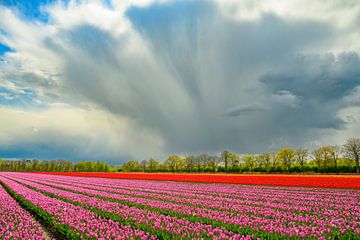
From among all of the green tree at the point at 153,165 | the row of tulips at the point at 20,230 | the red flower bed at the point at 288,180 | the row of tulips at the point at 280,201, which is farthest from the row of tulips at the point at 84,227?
the green tree at the point at 153,165

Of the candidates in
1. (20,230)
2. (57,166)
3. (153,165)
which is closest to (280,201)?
(20,230)

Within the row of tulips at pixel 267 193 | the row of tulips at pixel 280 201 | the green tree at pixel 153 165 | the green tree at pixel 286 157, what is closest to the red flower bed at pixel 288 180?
the row of tulips at pixel 267 193

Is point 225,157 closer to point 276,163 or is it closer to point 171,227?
point 276,163

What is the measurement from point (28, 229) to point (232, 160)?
370 ft

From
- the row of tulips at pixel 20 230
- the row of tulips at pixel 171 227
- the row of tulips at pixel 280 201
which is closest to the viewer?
the row of tulips at pixel 171 227

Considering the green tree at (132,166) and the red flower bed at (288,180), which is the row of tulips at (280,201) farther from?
the green tree at (132,166)

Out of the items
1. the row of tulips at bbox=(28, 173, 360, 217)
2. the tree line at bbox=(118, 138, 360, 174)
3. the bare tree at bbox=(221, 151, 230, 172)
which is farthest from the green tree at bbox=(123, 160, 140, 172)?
the row of tulips at bbox=(28, 173, 360, 217)

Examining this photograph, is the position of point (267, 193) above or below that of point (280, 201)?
below

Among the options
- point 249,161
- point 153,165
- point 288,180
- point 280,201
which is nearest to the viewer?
point 280,201

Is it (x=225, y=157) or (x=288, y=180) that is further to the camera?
(x=225, y=157)

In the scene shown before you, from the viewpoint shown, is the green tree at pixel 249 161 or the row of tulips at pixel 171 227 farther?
the green tree at pixel 249 161

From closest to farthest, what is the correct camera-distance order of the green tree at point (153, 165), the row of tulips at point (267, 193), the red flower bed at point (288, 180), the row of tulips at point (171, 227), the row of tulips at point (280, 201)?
the row of tulips at point (171, 227)
the row of tulips at point (280, 201)
the row of tulips at point (267, 193)
the red flower bed at point (288, 180)
the green tree at point (153, 165)

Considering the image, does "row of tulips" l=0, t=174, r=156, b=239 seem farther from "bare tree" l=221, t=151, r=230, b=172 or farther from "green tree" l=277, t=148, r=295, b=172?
"bare tree" l=221, t=151, r=230, b=172

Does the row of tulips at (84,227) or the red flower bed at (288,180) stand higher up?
the row of tulips at (84,227)
